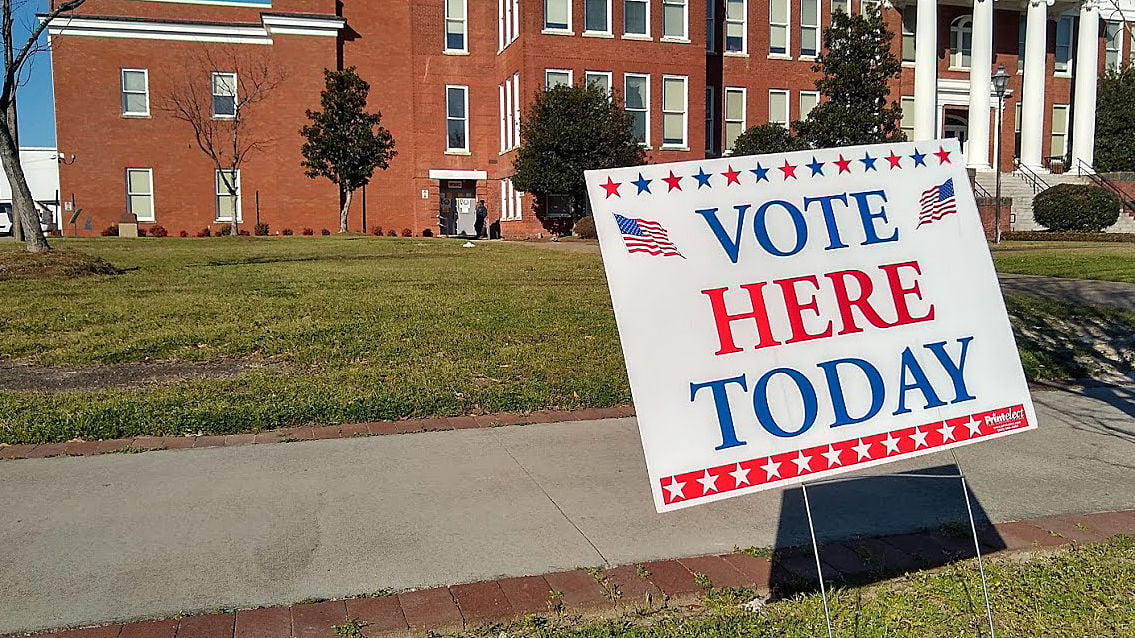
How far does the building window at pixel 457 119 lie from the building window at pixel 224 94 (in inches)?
333

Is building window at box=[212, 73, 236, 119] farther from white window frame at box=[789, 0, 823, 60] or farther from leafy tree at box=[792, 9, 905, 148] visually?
white window frame at box=[789, 0, 823, 60]

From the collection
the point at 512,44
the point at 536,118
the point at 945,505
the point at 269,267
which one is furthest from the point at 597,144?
the point at 945,505

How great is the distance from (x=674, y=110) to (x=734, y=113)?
448cm

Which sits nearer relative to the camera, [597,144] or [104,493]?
[104,493]

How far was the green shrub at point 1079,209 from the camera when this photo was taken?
3041 centimetres

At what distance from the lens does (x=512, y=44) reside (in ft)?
120

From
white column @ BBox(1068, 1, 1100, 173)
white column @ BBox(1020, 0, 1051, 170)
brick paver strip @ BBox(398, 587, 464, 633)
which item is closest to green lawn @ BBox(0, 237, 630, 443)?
brick paver strip @ BBox(398, 587, 464, 633)

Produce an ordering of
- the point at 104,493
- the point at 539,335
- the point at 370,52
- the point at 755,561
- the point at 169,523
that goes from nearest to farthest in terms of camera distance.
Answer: the point at 755,561 → the point at 169,523 → the point at 104,493 → the point at 539,335 → the point at 370,52

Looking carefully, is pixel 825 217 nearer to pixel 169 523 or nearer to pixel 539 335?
pixel 169 523

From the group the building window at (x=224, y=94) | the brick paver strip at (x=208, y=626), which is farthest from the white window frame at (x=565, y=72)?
the brick paver strip at (x=208, y=626)

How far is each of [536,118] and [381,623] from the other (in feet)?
96.2

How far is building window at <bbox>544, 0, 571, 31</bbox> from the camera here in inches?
1359

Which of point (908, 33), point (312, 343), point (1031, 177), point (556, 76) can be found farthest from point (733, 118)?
point (312, 343)

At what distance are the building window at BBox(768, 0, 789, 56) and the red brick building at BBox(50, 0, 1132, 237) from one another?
0.06 meters
